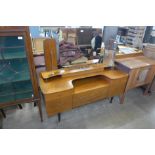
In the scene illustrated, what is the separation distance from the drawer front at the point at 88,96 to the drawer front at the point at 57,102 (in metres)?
0.13

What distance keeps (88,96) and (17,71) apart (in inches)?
48.7

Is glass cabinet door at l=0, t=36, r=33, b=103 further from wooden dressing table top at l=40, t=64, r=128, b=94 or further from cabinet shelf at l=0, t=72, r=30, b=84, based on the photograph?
wooden dressing table top at l=40, t=64, r=128, b=94

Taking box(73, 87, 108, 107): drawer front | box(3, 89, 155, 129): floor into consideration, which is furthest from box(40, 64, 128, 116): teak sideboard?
box(3, 89, 155, 129): floor

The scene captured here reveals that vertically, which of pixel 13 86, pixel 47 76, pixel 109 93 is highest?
pixel 47 76

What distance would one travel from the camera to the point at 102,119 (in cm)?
233

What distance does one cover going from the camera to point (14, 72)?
191 cm

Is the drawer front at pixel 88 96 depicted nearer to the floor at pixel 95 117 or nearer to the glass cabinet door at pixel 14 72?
the floor at pixel 95 117

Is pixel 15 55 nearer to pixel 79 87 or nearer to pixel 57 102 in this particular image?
pixel 57 102

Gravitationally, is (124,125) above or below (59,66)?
below

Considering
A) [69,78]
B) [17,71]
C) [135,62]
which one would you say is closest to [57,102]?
[69,78]
